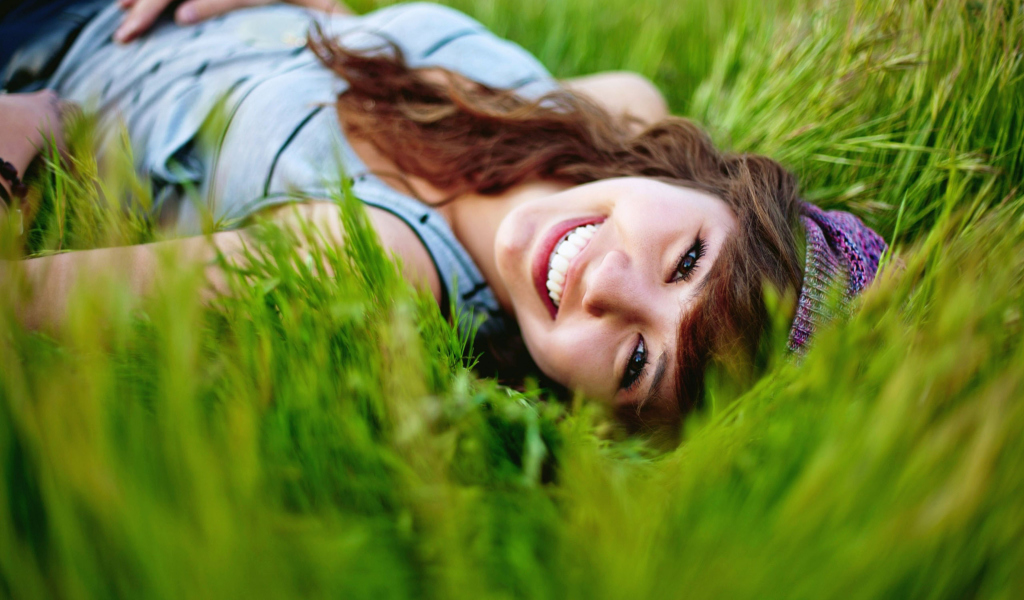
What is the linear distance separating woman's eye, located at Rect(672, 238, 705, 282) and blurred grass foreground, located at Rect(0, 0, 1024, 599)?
0.39 metres

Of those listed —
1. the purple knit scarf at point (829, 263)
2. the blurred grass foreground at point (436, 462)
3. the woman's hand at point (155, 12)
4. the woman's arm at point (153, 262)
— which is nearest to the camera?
the blurred grass foreground at point (436, 462)

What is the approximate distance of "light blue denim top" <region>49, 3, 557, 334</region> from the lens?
1.39 metres

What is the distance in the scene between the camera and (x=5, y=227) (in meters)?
0.53

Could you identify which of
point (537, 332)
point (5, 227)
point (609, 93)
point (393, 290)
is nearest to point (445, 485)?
point (393, 290)

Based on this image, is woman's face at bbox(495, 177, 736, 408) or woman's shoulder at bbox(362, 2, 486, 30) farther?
woman's shoulder at bbox(362, 2, 486, 30)

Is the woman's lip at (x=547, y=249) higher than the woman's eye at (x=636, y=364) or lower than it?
higher

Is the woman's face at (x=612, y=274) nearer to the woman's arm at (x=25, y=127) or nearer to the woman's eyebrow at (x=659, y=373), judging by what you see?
the woman's eyebrow at (x=659, y=373)

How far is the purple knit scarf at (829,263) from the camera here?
1.04 m

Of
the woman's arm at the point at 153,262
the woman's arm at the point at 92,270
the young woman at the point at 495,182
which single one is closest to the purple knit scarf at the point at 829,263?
the young woman at the point at 495,182

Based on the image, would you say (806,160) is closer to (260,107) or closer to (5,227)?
(260,107)

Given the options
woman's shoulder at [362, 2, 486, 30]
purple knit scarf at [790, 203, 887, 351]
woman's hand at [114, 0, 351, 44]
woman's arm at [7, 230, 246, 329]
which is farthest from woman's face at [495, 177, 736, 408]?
woman's hand at [114, 0, 351, 44]

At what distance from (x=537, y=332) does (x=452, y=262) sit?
10.9 inches

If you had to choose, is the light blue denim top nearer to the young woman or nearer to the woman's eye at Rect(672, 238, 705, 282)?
the young woman

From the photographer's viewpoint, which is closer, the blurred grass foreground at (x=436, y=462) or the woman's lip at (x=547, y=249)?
the blurred grass foreground at (x=436, y=462)
